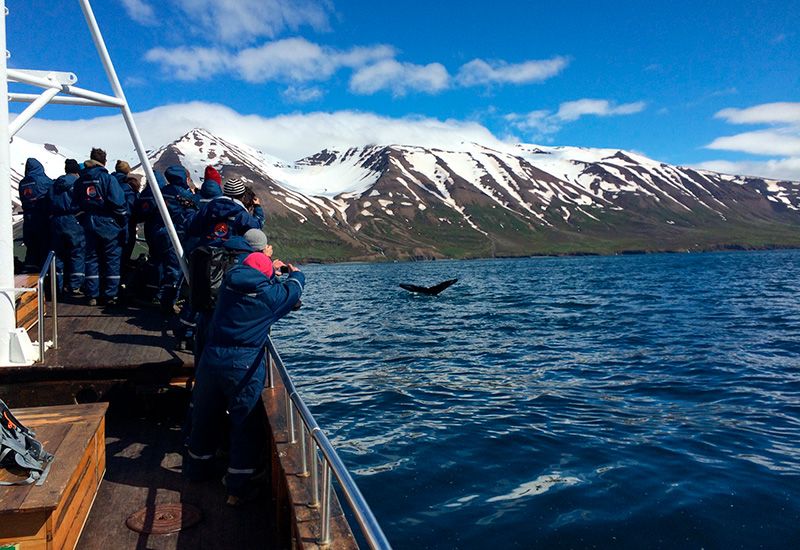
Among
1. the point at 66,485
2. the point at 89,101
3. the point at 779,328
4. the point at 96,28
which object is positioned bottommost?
the point at 779,328

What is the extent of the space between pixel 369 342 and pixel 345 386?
8.93 meters

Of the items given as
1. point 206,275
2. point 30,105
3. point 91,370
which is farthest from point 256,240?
point 30,105

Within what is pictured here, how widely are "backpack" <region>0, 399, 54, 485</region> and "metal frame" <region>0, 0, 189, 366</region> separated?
2946mm

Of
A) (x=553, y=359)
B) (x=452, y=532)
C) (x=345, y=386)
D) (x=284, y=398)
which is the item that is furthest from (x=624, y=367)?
(x=284, y=398)

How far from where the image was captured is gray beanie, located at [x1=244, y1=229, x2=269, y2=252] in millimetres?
5941

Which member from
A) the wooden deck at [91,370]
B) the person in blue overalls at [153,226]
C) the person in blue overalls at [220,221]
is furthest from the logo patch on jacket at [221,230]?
the person in blue overalls at [153,226]

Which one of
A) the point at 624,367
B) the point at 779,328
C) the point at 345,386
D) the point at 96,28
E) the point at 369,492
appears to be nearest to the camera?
the point at 96,28

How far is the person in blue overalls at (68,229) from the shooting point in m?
11.2

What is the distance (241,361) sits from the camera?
549 centimetres

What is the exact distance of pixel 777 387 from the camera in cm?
1573

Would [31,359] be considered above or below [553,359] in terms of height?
above

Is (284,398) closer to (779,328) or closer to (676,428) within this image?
(676,428)

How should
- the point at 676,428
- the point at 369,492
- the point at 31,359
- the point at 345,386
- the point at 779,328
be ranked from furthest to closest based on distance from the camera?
the point at 779,328
the point at 345,386
the point at 676,428
the point at 369,492
the point at 31,359

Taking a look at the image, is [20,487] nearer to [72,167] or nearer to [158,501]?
[158,501]
